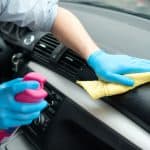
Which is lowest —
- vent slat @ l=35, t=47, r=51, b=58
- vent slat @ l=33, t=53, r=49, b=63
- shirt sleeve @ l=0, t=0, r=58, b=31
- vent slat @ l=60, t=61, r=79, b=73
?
vent slat @ l=33, t=53, r=49, b=63

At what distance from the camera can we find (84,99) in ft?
4.60

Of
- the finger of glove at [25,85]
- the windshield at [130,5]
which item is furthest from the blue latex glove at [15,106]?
the windshield at [130,5]

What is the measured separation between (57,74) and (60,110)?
0.13 meters

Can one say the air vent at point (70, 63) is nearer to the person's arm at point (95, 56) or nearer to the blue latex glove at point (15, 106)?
the person's arm at point (95, 56)

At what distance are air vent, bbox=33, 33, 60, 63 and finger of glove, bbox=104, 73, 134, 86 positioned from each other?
41cm

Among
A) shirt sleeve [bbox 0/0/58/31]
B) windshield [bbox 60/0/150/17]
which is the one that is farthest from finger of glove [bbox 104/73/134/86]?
windshield [bbox 60/0/150/17]

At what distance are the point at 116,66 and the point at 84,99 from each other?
162 millimetres

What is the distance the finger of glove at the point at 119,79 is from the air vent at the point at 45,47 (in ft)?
1.35

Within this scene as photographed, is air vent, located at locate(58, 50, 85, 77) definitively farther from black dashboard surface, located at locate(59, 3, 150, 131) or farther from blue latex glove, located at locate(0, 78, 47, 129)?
blue latex glove, located at locate(0, 78, 47, 129)

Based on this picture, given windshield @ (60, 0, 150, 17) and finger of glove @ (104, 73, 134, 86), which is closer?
finger of glove @ (104, 73, 134, 86)

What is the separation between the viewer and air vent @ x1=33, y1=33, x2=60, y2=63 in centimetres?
165

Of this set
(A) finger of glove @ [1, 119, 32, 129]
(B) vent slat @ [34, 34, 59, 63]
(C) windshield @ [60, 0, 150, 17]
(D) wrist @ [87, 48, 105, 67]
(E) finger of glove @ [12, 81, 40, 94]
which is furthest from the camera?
(C) windshield @ [60, 0, 150, 17]

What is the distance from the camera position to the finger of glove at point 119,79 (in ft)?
3.97

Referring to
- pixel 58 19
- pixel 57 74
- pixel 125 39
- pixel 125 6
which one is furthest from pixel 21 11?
pixel 125 6
